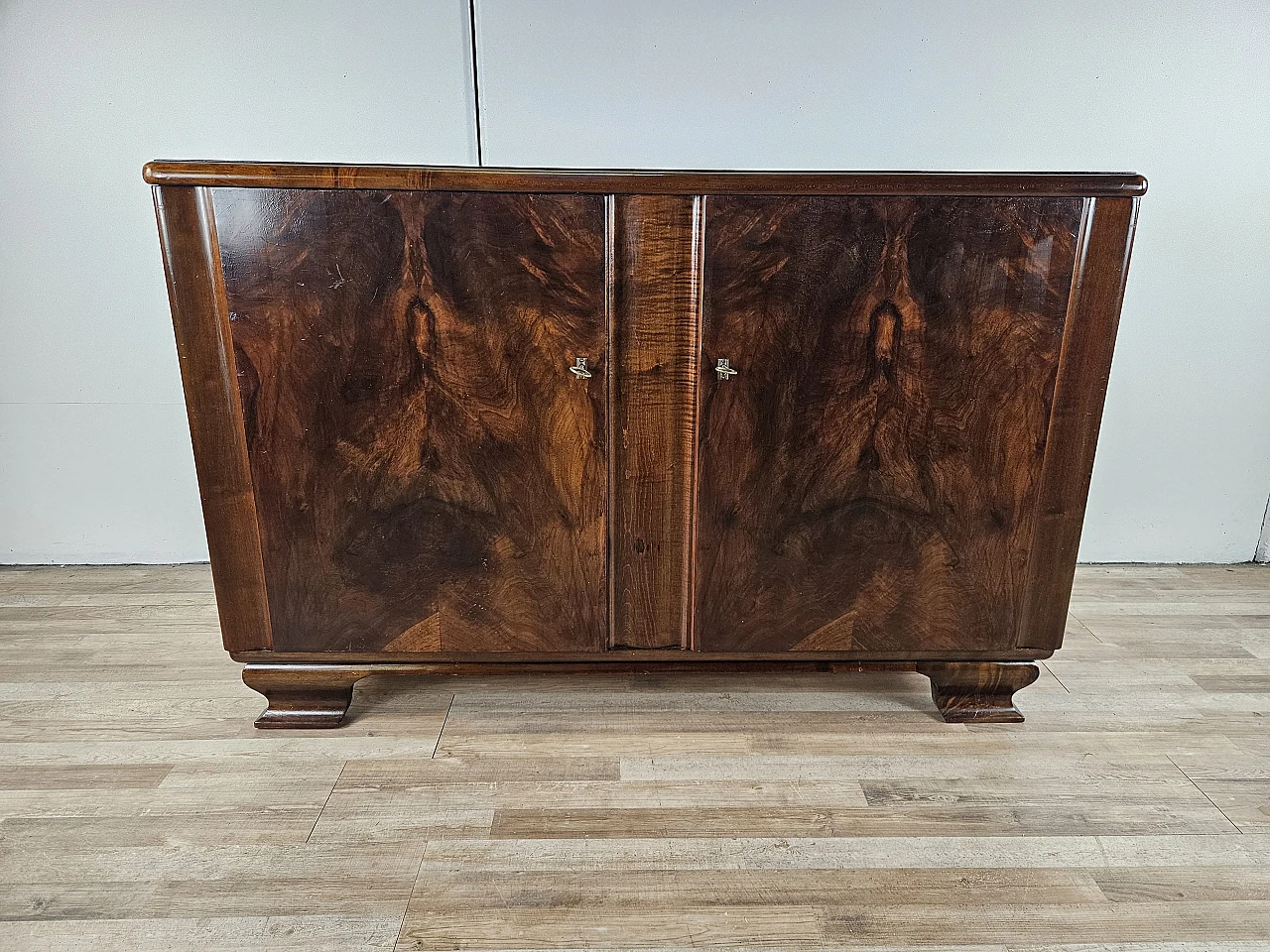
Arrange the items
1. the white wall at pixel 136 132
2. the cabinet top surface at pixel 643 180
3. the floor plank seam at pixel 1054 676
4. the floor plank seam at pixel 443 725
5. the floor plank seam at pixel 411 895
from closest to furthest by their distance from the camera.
Result: 1. the floor plank seam at pixel 411 895
2. the cabinet top surface at pixel 643 180
3. the floor plank seam at pixel 443 725
4. the floor plank seam at pixel 1054 676
5. the white wall at pixel 136 132

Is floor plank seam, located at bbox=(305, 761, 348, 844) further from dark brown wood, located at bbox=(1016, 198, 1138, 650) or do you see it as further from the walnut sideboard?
dark brown wood, located at bbox=(1016, 198, 1138, 650)

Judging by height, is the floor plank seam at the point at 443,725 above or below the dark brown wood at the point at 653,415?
below

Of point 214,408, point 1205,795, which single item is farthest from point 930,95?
point 214,408

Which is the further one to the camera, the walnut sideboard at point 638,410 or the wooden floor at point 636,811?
the walnut sideboard at point 638,410

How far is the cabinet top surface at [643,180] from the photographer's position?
1198 mm

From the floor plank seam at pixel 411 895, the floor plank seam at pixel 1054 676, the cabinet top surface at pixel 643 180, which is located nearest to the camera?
the floor plank seam at pixel 411 895

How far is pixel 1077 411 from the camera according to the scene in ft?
4.34

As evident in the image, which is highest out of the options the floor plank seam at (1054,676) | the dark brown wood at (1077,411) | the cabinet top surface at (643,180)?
the cabinet top surface at (643,180)

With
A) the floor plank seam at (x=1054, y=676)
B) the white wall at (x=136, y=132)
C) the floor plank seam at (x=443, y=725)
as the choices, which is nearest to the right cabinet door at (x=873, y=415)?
the floor plank seam at (x=1054, y=676)

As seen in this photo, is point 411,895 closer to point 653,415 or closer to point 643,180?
point 653,415

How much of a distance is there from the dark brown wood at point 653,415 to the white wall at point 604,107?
811 millimetres

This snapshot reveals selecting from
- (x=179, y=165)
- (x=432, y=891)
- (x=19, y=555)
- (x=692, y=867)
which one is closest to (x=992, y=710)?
(x=692, y=867)

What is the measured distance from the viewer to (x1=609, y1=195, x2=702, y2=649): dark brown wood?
1.24 meters

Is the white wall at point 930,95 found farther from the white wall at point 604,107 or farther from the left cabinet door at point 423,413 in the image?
the left cabinet door at point 423,413
